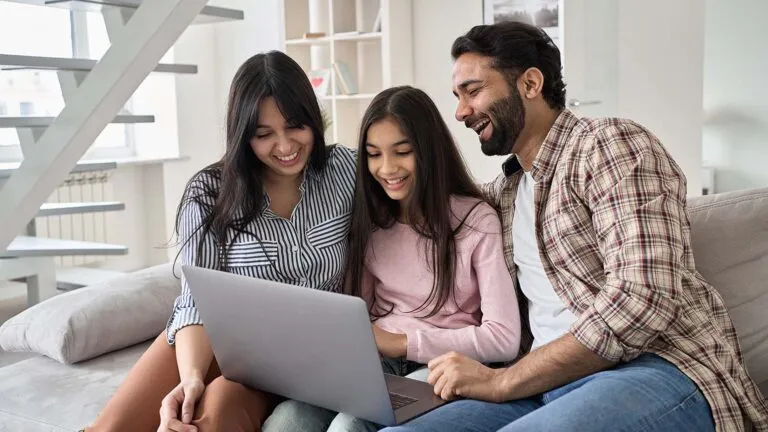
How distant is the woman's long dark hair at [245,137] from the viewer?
183 cm

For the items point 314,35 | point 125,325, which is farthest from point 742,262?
point 314,35

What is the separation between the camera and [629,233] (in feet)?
5.08

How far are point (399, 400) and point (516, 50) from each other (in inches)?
29.2

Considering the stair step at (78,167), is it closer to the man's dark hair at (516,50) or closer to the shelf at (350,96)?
the shelf at (350,96)

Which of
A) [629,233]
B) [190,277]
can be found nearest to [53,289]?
[190,277]

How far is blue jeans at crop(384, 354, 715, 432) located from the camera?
1417 millimetres

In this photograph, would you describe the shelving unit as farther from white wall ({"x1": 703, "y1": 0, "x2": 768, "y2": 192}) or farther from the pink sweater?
the pink sweater

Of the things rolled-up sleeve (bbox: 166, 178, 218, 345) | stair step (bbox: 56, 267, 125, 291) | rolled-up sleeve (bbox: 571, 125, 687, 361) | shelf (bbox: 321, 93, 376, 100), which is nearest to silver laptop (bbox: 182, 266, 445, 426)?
rolled-up sleeve (bbox: 166, 178, 218, 345)

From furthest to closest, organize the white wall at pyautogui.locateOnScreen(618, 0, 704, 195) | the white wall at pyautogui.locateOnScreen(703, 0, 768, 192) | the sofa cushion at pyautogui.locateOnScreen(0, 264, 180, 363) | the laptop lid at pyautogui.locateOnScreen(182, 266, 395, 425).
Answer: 1. the white wall at pyautogui.locateOnScreen(703, 0, 768, 192)
2. the white wall at pyautogui.locateOnScreen(618, 0, 704, 195)
3. the sofa cushion at pyautogui.locateOnScreen(0, 264, 180, 363)
4. the laptop lid at pyautogui.locateOnScreen(182, 266, 395, 425)

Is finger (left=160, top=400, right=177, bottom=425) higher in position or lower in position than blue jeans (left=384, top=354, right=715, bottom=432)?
lower

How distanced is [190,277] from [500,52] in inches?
29.8

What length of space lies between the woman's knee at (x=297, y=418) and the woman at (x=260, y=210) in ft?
0.42

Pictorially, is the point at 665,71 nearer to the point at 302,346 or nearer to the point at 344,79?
the point at 344,79

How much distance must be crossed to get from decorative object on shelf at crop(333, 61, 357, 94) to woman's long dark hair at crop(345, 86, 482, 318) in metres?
3.73
